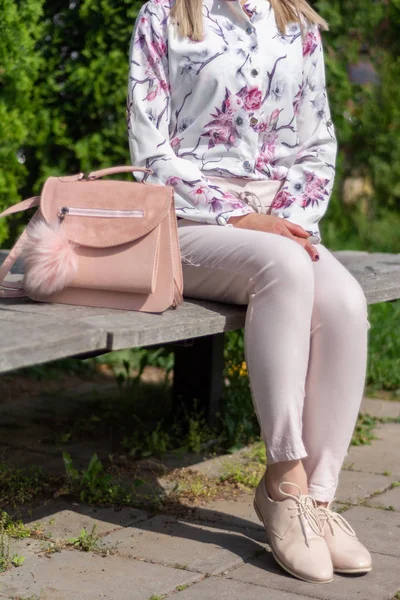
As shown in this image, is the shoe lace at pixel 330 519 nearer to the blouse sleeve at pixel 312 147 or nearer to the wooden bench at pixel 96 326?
the wooden bench at pixel 96 326

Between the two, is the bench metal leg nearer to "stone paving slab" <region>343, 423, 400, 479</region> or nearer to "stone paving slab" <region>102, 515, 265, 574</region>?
"stone paving slab" <region>343, 423, 400, 479</region>

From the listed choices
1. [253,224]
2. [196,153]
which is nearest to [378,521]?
[253,224]

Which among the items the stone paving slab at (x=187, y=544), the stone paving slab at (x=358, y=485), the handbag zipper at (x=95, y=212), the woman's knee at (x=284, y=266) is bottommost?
the stone paving slab at (x=358, y=485)

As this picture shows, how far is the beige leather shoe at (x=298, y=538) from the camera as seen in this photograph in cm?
271

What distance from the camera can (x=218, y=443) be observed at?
3.97 m

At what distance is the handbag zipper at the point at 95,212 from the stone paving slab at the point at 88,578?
92 centimetres

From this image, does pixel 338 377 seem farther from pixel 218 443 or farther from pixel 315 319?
pixel 218 443

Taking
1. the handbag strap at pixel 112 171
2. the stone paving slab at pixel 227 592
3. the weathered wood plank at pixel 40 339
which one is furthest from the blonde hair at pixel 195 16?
the stone paving slab at pixel 227 592

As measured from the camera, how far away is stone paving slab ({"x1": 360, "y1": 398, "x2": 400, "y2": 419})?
4.68 metres

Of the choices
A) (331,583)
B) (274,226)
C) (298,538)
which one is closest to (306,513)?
(298,538)

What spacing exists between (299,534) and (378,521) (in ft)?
1.81

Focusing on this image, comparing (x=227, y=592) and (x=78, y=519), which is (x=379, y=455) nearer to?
(x=78, y=519)

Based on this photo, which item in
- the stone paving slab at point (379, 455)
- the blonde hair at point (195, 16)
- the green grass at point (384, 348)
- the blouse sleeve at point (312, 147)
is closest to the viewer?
the blonde hair at point (195, 16)

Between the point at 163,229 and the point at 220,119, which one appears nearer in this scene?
the point at 163,229
